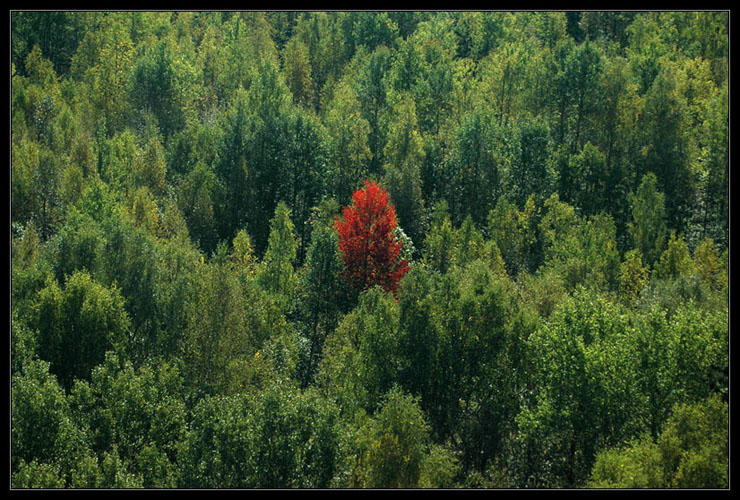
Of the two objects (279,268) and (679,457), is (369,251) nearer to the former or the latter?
(279,268)

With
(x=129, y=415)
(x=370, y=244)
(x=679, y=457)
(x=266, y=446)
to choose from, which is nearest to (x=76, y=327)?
(x=129, y=415)

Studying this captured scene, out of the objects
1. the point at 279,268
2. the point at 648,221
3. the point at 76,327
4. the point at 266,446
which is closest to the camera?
the point at 266,446

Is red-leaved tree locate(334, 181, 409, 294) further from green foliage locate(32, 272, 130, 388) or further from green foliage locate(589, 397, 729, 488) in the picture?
green foliage locate(589, 397, 729, 488)

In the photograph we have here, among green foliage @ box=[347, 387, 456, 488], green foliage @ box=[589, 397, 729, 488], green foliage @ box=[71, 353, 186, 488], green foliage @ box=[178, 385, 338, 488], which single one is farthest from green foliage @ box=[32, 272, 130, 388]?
green foliage @ box=[589, 397, 729, 488]

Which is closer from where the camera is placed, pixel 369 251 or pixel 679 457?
pixel 679 457
